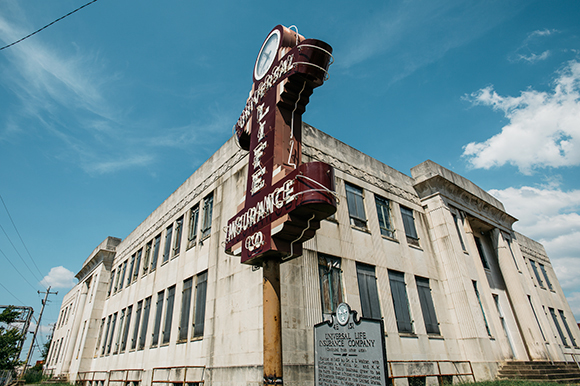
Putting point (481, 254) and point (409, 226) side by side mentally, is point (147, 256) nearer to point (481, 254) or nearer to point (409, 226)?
point (409, 226)

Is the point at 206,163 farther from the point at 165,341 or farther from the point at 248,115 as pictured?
the point at 165,341

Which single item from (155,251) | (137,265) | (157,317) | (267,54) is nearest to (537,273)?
(157,317)

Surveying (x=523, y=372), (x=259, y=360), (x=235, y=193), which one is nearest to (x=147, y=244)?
(x=235, y=193)

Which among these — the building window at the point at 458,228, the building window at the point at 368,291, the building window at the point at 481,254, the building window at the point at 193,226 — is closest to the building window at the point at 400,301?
the building window at the point at 368,291

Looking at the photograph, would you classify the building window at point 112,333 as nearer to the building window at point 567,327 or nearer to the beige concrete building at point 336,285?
the beige concrete building at point 336,285

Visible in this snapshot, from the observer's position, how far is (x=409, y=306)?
52.9 feet

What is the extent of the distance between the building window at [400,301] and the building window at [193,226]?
1070cm

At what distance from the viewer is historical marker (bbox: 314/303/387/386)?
601 centimetres

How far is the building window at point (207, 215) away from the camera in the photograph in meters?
16.8

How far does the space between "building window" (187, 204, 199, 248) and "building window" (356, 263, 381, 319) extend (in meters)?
9.02

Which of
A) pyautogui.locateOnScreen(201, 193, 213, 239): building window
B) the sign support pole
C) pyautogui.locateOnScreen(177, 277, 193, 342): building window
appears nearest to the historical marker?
the sign support pole

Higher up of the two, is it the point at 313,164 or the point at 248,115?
the point at 248,115

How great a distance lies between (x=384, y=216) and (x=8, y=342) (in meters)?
67.7

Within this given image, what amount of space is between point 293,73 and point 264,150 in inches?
95.7
